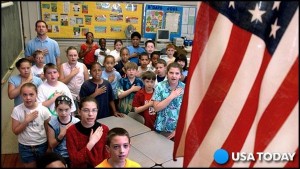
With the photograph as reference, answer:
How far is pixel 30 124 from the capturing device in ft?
9.02

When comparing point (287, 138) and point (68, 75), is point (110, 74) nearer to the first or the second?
point (68, 75)

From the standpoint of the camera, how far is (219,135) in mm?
1448

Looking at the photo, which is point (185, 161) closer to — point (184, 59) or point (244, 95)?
point (244, 95)

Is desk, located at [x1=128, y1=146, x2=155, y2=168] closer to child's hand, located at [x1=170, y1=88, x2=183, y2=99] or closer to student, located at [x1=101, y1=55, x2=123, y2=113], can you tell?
child's hand, located at [x1=170, y1=88, x2=183, y2=99]

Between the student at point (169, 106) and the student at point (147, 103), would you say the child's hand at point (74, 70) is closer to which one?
the student at point (147, 103)

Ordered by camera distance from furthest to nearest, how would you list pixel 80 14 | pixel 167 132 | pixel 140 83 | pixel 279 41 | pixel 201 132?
pixel 80 14
pixel 140 83
pixel 167 132
pixel 201 132
pixel 279 41

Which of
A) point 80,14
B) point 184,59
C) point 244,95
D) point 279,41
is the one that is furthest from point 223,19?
point 80,14

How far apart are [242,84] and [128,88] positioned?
2678mm

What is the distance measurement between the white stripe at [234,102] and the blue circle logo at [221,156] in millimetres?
21

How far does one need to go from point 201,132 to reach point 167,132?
62.4 inches

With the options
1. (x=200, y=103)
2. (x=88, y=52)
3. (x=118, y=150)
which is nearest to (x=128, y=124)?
(x=118, y=150)

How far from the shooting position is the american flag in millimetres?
1248

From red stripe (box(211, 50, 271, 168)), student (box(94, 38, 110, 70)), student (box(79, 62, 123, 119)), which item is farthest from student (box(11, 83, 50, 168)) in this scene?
student (box(94, 38, 110, 70))

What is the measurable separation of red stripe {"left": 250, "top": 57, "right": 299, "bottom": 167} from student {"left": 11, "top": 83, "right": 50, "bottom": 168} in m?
2.14
